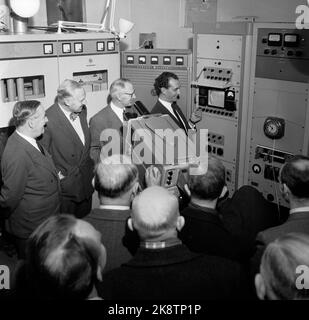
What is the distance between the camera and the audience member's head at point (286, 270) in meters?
1.09

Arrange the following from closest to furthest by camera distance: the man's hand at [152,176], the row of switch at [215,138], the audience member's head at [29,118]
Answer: the man's hand at [152,176]
the audience member's head at [29,118]
the row of switch at [215,138]

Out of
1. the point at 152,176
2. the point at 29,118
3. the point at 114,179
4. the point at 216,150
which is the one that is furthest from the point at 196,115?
the point at 114,179

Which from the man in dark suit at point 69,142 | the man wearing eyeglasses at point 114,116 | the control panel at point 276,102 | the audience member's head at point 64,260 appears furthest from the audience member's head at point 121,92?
the audience member's head at point 64,260

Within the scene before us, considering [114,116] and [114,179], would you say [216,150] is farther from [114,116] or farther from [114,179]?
[114,179]

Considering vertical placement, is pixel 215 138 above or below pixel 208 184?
below

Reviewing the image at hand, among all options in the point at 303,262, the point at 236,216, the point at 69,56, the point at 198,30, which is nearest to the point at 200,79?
the point at 198,30

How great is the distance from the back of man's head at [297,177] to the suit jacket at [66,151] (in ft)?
4.76

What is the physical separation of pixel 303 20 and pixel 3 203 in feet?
8.36

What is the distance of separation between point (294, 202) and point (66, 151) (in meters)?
1.56

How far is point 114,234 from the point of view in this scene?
169cm

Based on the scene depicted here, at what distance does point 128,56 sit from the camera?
386cm

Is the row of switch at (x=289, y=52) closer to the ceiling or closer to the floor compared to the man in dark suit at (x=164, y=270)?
closer to the ceiling

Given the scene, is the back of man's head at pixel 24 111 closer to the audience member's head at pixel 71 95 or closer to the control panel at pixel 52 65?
the audience member's head at pixel 71 95
